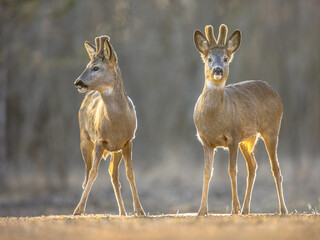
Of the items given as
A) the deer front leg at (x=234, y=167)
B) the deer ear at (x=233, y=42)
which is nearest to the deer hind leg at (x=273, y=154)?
the deer front leg at (x=234, y=167)

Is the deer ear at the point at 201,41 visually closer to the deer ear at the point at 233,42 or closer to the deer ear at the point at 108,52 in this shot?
the deer ear at the point at 233,42

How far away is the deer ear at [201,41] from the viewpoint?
10.3m

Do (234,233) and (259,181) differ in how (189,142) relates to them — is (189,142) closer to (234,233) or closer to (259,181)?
(259,181)

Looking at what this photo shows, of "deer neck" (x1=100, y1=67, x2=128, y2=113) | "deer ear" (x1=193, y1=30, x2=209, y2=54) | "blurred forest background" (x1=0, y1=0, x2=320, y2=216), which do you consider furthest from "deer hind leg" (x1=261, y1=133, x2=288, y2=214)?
"blurred forest background" (x1=0, y1=0, x2=320, y2=216)

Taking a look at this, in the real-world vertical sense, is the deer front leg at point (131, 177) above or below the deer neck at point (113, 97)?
below

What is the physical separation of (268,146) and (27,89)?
16.6 meters

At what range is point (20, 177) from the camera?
26938 millimetres

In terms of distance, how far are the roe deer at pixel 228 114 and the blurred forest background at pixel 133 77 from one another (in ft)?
34.2

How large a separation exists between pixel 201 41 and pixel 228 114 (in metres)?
1.27

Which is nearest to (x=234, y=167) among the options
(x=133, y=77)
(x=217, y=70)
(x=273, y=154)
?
(x=273, y=154)

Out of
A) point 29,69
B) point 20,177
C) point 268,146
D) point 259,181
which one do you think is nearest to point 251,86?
point 268,146

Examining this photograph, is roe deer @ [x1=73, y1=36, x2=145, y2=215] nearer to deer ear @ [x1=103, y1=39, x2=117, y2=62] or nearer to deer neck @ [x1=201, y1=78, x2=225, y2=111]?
deer ear @ [x1=103, y1=39, x2=117, y2=62]

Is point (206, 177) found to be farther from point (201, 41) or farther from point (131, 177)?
point (201, 41)

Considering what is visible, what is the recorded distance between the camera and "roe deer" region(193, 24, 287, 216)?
32.3ft
